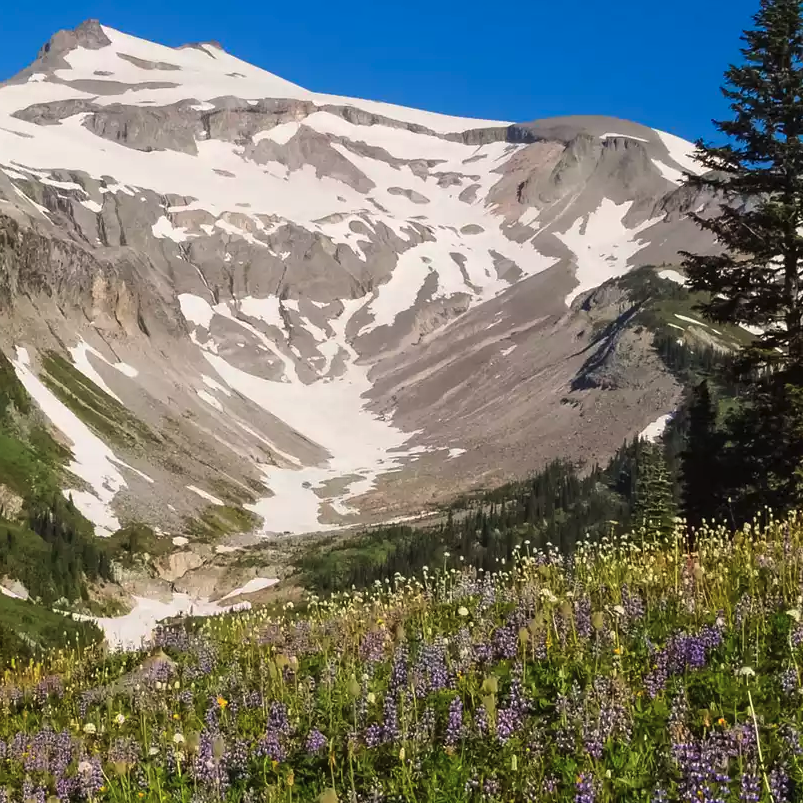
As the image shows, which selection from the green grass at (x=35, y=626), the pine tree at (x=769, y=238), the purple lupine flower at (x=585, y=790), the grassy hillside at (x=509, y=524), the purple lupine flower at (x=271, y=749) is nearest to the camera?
the purple lupine flower at (x=585, y=790)

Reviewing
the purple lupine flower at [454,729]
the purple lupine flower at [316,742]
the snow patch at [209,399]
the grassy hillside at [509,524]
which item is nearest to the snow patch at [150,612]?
the grassy hillside at [509,524]

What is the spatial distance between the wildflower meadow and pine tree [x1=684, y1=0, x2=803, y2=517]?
12.5 meters

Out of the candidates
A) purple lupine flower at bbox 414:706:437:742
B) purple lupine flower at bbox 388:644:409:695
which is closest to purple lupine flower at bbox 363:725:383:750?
purple lupine flower at bbox 414:706:437:742

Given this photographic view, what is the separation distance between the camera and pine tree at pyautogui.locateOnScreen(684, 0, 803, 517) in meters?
22.9

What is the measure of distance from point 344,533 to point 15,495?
2130 inches

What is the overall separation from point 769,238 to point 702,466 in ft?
58.1

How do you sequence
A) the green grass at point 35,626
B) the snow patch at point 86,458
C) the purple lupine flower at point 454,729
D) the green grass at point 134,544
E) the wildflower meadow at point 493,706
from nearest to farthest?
the wildflower meadow at point 493,706
the purple lupine flower at point 454,729
the green grass at point 35,626
the green grass at point 134,544
the snow patch at point 86,458

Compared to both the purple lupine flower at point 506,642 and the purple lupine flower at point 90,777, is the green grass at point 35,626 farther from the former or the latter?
the purple lupine flower at point 506,642

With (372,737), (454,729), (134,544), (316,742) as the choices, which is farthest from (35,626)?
(454,729)

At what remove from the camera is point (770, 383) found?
78.7 feet

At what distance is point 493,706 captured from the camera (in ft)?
18.7

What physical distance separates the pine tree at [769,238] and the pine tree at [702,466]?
8440 millimetres

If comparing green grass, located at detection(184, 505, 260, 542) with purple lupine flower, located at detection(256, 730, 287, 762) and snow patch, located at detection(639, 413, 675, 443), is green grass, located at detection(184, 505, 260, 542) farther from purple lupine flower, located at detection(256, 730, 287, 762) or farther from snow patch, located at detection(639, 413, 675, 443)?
purple lupine flower, located at detection(256, 730, 287, 762)

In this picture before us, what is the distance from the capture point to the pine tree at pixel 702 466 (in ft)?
114
